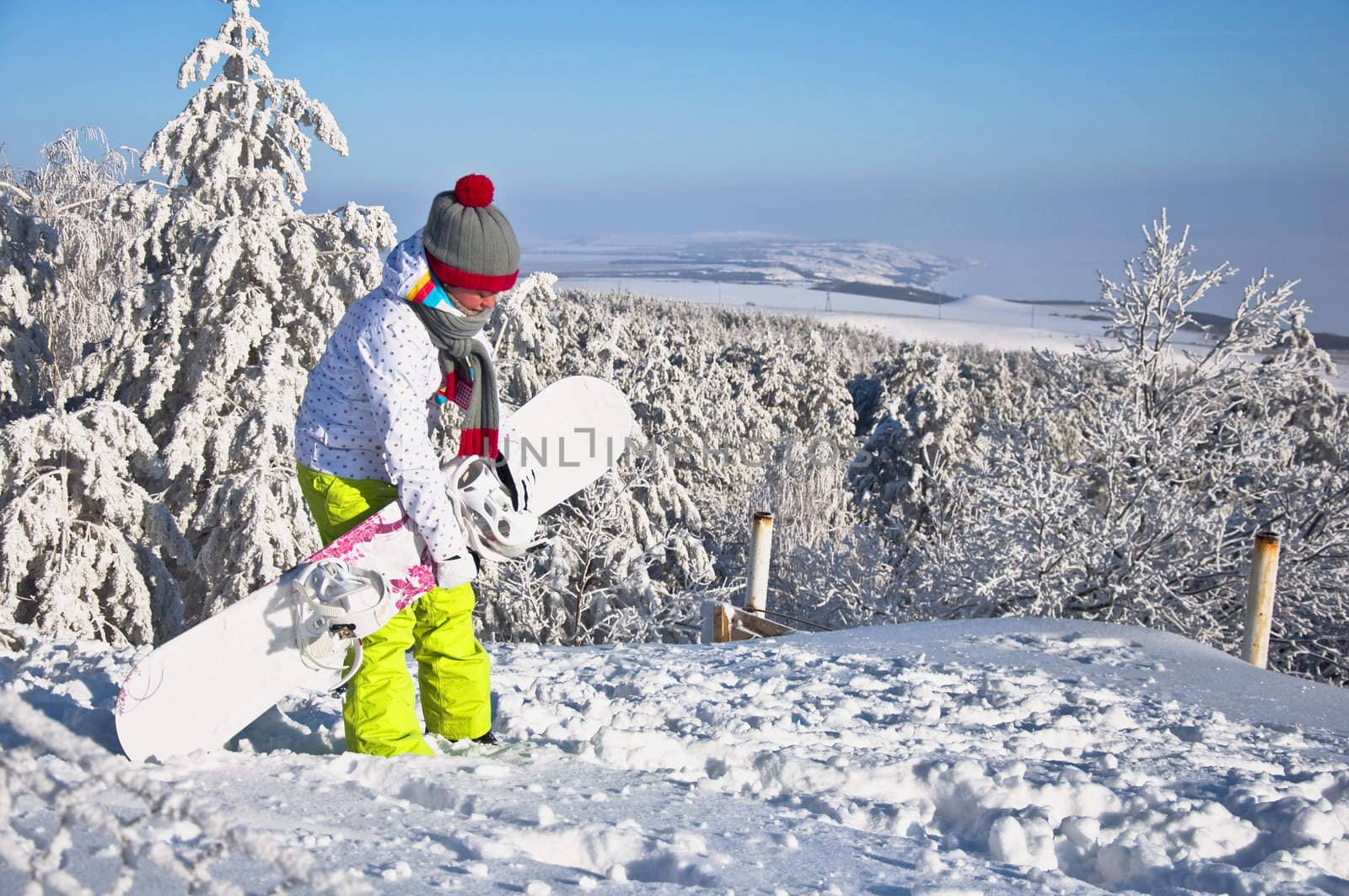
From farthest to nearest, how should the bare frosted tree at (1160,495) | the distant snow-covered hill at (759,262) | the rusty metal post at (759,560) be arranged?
the distant snow-covered hill at (759,262), the bare frosted tree at (1160,495), the rusty metal post at (759,560)

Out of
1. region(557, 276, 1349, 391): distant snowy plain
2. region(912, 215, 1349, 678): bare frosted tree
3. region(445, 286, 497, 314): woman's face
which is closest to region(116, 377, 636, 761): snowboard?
region(445, 286, 497, 314): woman's face

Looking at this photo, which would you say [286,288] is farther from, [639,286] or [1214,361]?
[639,286]

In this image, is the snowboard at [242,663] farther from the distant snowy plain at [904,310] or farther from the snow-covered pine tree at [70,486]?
the distant snowy plain at [904,310]

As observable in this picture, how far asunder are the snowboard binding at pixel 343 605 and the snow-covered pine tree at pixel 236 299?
7.23 m

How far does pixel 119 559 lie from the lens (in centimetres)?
911

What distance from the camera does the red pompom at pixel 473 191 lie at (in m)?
3.06

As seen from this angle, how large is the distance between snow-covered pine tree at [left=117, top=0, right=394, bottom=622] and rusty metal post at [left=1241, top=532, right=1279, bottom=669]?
8615mm

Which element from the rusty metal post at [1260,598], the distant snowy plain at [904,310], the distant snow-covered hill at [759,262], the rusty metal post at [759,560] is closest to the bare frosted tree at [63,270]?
the rusty metal post at [759,560]

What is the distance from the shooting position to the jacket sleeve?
2947 millimetres

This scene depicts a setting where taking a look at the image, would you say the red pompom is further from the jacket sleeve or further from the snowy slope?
the snowy slope

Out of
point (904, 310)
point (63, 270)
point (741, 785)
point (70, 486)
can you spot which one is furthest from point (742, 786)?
point (904, 310)

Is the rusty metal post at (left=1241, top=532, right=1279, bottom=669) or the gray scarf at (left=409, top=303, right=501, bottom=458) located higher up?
the gray scarf at (left=409, top=303, right=501, bottom=458)

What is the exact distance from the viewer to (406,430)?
2.96 metres

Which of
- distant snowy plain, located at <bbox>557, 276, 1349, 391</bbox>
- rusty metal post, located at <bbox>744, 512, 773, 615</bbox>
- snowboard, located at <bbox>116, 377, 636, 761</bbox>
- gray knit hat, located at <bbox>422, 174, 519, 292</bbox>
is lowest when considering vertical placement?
rusty metal post, located at <bbox>744, 512, 773, 615</bbox>
